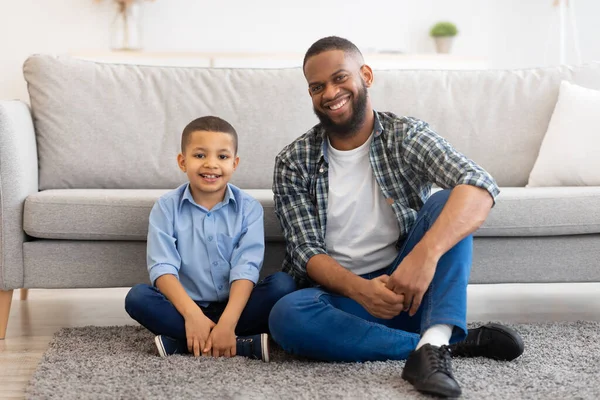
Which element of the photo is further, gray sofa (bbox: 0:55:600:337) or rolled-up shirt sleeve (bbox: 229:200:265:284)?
gray sofa (bbox: 0:55:600:337)

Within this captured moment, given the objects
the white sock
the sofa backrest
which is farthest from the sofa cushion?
the white sock

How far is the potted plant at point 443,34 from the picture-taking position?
15.7ft

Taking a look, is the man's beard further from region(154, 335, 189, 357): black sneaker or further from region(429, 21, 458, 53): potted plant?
region(429, 21, 458, 53): potted plant

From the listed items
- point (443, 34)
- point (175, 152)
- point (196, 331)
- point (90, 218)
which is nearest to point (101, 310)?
point (90, 218)

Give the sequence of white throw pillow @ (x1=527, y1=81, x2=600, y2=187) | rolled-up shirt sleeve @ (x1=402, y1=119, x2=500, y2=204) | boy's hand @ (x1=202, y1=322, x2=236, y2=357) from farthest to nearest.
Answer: white throw pillow @ (x1=527, y1=81, x2=600, y2=187) → boy's hand @ (x1=202, y1=322, x2=236, y2=357) → rolled-up shirt sleeve @ (x1=402, y1=119, x2=500, y2=204)

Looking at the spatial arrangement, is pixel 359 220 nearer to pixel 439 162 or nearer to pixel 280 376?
pixel 439 162

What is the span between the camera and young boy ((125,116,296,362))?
5.95 feet

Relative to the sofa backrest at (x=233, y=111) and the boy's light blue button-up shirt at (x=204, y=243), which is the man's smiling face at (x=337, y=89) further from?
the sofa backrest at (x=233, y=111)

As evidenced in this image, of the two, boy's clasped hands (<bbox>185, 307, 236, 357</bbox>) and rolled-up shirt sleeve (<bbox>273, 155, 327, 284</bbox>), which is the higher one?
rolled-up shirt sleeve (<bbox>273, 155, 327, 284</bbox>)

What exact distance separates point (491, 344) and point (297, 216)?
0.58 meters

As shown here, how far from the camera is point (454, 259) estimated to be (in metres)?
1.59

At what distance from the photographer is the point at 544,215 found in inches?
86.4

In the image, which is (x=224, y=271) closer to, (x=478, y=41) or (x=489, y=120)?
(x=489, y=120)

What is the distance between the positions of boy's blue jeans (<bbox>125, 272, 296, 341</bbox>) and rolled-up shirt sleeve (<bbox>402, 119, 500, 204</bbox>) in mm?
462
